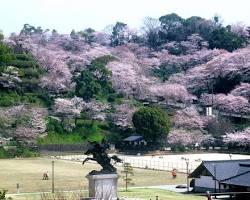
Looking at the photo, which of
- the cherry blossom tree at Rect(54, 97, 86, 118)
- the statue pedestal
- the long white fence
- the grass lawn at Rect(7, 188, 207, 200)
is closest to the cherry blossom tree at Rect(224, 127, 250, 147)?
the long white fence

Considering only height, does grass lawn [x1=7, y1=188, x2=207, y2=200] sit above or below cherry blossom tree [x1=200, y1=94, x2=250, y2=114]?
below

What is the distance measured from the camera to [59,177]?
4525 cm

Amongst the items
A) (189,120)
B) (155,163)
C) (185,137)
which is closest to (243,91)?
A: (189,120)

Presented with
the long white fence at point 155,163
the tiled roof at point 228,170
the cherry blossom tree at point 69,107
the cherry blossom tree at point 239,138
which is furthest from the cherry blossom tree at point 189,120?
the tiled roof at point 228,170

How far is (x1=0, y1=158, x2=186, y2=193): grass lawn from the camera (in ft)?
130

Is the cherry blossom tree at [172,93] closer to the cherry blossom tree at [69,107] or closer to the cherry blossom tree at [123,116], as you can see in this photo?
the cherry blossom tree at [123,116]

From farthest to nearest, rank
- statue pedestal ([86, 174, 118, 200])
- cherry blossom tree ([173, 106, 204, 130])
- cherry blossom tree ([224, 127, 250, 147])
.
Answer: cherry blossom tree ([173, 106, 204, 130]), cherry blossom tree ([224, 127, 250, 147]), statue pedestal ([86, 174, 118, 200])

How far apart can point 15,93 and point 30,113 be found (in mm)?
9176

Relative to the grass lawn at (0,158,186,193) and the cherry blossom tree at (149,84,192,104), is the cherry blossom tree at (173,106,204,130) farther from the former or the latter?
the grass lawn at (0,158,186,193)

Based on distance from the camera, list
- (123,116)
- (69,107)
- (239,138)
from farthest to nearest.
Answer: (123,116) < (69,107) < (239,138)

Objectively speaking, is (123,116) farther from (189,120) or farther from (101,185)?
(101,185)

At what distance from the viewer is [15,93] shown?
79438mm

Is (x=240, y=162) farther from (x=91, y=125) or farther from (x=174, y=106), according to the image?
(x=174, y=106)

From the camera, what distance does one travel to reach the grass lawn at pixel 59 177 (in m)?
39.6
